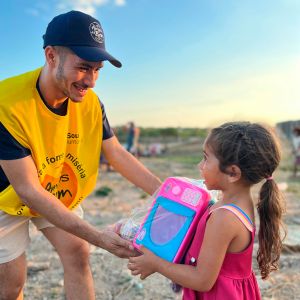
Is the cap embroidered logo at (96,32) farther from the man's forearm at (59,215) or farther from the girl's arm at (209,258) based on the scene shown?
the girl's arm at (209,258)

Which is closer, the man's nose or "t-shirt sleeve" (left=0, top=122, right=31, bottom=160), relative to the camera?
"t-shirt sleeve" (left=0, top=122, right=31, bottom=160)

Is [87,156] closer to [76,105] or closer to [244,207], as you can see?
[76,105]

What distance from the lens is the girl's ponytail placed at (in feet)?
6.04

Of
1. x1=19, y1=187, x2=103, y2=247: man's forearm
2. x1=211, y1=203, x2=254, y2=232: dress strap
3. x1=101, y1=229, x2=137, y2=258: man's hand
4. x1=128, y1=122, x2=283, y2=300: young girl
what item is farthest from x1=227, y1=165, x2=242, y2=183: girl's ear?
x1=19, y1=187, x2=103, y2=247: man's forearm

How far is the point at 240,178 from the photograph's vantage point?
1.79 m

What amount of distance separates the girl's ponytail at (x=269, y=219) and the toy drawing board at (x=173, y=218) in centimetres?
26

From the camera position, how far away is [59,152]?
2512 millimetres

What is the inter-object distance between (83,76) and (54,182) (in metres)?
0.72

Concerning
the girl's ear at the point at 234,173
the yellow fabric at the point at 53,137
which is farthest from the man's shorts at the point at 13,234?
the girl's ear at the point at 234,173

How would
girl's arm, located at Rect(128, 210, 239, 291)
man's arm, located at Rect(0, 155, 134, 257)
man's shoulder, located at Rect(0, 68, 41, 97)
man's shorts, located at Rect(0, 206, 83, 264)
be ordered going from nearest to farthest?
girl's arm, located at Rect(128, 210, 239, 291) < man's arm, located at Rect(0, 155, 134, 257) < man's shoulder, located at Rect(0, 68, 41, 97) < man's shorts, located at Rect(0, 206, 83, 264)

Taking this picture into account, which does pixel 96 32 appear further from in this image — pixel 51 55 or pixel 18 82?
pixel 18 82

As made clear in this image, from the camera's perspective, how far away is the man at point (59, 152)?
2.22 meters

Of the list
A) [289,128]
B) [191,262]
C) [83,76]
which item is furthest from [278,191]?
[289,128]

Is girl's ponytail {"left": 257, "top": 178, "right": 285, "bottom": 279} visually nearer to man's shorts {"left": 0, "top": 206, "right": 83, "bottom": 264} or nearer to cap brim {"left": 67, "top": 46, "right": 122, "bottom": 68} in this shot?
cap brim {"left": 67, "top": 46, "right": 122, "bottom": 68}
